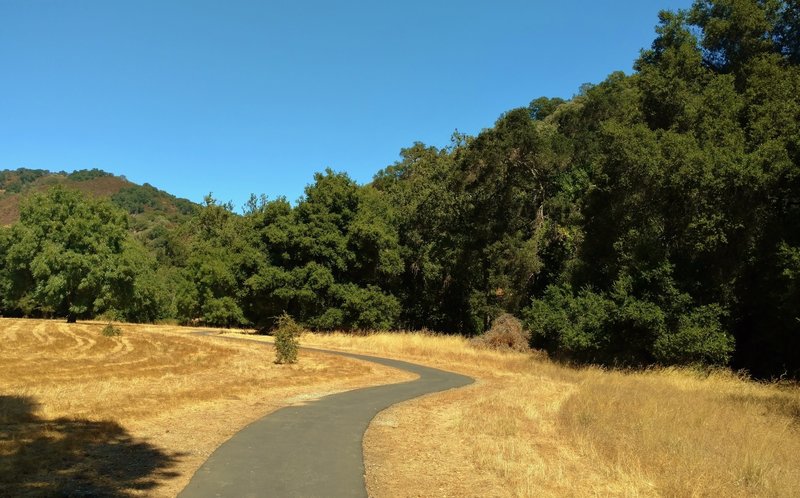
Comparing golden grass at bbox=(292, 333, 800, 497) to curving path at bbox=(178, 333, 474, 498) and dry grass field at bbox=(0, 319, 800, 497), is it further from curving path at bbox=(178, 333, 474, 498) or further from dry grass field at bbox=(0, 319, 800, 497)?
curving path at bbox=(178, 333, 474, 498)

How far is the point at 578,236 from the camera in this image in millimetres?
34844

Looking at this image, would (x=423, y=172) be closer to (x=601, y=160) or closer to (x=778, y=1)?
(x=601, y=160)

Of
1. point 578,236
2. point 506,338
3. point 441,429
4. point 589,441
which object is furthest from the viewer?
point 578,236

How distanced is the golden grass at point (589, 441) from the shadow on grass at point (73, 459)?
10.1 ft

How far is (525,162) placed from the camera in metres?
39.1

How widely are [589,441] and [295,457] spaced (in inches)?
217

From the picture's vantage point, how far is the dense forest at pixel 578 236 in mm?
23500

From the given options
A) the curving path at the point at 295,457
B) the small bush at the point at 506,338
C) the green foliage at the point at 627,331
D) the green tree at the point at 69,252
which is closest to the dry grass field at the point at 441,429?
the curving path at the point at 295,457

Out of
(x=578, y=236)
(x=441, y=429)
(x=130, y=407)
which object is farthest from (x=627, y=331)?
(x=130, y=407)

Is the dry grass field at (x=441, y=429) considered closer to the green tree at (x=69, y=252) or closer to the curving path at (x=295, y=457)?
the curving path at (x=295, y=457)

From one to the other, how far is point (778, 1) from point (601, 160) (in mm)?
12695

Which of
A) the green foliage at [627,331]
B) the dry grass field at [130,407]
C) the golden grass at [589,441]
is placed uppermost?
the green foliage at [627,331]

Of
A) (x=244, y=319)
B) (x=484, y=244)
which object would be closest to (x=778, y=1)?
(x=484, y=244)

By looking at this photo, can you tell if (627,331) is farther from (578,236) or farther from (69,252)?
(69,252)
